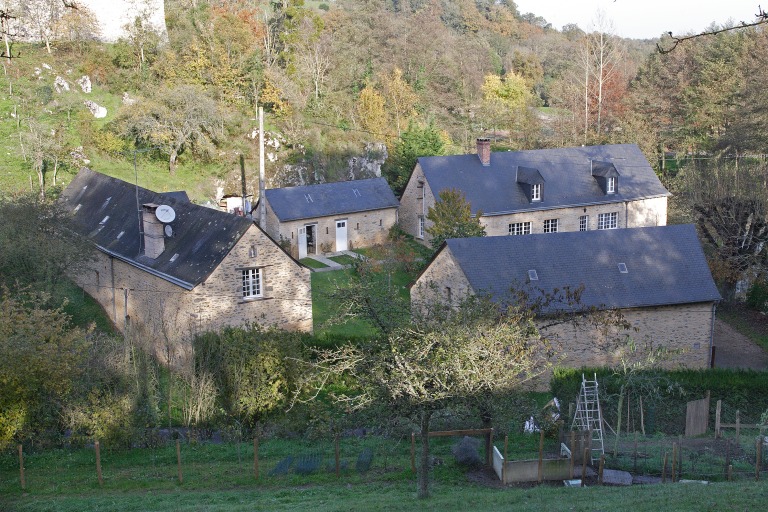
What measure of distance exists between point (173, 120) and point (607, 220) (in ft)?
69.8

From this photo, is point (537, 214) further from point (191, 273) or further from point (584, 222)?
point (191, 273)

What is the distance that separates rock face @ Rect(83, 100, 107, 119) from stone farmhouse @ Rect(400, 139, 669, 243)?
1650 centimetres

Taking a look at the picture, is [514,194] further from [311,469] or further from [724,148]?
[311,469]

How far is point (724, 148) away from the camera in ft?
155

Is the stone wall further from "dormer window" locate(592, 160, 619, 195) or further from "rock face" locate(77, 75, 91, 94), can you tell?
"rock face" locate(77, 75, 91, 94)

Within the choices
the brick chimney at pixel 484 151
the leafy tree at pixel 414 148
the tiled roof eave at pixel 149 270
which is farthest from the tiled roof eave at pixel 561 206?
the tiled roof eave at pixel 149 270

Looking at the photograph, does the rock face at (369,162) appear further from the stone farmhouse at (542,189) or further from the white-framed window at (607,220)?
the white-framed window at (607,220)

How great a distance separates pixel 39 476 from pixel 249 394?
4.97m

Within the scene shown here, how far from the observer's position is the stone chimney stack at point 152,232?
26.8 metres

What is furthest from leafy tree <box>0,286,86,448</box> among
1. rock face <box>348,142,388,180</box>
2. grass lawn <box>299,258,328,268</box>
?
rock face <box>348,142,388,180</box>

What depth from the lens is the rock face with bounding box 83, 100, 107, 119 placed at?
42.8 meters

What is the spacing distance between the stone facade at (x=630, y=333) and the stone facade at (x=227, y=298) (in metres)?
4.30

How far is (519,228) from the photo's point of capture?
37438mm

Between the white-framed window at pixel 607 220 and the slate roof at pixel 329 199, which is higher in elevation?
the slate roof at pixel 329 199
